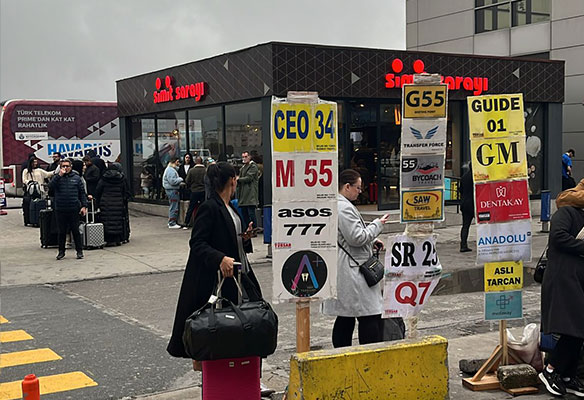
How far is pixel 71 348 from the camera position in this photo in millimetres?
7676

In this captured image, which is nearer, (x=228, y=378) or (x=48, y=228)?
(x=228, y=378)

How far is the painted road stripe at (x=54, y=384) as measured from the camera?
20.5 feet

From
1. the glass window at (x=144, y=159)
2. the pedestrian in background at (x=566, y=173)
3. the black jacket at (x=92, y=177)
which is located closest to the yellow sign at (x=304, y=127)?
the black jacket at (x=92, y=177)

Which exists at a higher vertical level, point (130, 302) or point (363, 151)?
point (363, 151)

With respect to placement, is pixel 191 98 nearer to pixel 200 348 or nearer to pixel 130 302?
pixel 130 302

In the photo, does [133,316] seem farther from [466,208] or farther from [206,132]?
[206,132]

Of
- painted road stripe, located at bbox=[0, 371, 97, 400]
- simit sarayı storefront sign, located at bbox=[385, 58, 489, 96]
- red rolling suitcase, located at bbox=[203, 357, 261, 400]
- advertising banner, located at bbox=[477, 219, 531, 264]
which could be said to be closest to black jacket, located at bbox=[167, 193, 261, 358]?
red rolling suitcase, located at bbox=[203, 357, 261, 400]

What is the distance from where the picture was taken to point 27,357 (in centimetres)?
735

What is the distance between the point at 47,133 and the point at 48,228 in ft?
48.7

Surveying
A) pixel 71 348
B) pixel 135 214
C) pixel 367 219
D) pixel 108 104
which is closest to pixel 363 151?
pixel 367 219

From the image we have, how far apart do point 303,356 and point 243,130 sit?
12.9 meters

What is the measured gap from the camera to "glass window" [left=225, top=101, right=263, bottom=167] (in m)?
17.2

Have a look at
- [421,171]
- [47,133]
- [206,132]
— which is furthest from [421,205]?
[47,133]

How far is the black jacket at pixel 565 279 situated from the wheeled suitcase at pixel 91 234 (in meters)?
10.8
